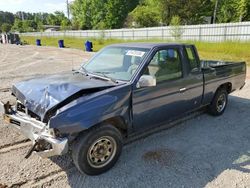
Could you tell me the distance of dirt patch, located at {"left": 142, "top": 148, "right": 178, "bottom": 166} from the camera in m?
3.62

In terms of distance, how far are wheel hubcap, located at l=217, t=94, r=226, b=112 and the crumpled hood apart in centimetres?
300

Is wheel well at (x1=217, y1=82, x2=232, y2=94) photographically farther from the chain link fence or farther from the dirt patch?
the chain link fence

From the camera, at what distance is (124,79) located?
3.62 metres

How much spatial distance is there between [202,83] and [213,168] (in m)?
1.78

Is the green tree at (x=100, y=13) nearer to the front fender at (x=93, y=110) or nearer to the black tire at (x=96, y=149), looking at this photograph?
the front fender at (x=93, y=110)

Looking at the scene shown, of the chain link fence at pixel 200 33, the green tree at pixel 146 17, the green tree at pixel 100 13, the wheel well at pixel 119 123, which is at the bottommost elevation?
the wheel well at pixel 119 123

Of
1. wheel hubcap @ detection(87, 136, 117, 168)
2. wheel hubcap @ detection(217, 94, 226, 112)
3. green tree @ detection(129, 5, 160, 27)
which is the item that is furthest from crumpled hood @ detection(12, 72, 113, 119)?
green tree @ detection(129, 5, 160, 27)

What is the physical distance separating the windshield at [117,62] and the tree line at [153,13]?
69.9ft

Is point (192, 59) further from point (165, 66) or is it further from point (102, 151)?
point (102, 151)

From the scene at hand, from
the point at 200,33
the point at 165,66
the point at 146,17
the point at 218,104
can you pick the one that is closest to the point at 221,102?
the point at 218,104

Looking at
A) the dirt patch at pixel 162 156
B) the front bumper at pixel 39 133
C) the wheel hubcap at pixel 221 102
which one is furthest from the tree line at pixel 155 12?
the front bumper at pixel 39 133

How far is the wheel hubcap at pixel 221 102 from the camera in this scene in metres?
5.40

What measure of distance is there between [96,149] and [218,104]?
3325 mm

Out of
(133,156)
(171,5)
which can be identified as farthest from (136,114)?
(171,5)
